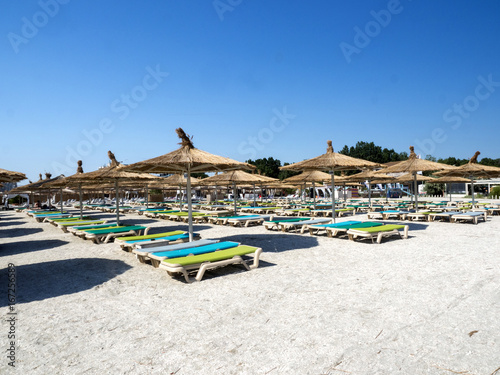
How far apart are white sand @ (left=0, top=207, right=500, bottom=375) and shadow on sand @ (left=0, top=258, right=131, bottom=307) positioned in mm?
20

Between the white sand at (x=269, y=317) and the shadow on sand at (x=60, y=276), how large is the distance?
0.07 ft

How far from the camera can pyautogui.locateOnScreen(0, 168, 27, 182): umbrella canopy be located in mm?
7694

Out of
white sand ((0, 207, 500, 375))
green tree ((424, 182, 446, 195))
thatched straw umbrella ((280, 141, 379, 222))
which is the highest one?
thatched straw umbrella ((280, 141, 379, 222))

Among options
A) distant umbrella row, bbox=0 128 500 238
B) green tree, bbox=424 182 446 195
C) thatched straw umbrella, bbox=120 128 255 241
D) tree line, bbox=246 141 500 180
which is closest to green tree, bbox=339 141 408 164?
tree line, bbox=246 141 500 180

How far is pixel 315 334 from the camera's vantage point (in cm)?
309

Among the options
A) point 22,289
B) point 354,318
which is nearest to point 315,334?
point 354,318

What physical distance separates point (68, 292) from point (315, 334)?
3.44m

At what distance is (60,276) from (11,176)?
4.26 m

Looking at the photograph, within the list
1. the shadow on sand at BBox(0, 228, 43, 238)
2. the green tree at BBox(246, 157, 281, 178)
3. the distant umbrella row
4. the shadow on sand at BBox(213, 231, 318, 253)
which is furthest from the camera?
the green tree at BBox(246, 157, 281, 178)

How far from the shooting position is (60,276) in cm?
538

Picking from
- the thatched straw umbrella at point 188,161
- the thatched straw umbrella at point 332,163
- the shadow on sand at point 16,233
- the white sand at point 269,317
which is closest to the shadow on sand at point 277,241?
the white sand at point 269,317

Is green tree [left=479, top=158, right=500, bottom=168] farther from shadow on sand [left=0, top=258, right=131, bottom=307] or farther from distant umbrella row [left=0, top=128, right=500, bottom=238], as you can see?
shadow on sand [left=0, top=258, right=131, bottom=307]

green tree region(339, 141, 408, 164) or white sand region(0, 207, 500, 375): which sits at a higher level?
green tree region(339, 141, 408, 164)

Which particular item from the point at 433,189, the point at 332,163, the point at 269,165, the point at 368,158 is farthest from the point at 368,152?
the point at 332,163
